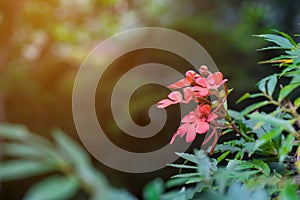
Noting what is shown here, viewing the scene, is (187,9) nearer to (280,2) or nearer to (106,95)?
(280,2)

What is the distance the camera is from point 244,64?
3.43 meters

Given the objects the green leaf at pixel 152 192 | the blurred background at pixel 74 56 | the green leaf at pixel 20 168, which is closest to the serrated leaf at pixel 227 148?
the green leaf at pixel 152 192

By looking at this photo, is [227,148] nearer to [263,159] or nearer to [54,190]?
[263,159]

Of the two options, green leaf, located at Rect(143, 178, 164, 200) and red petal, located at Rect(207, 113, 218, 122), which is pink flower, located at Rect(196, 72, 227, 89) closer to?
red petal, located at Rect(207, 113, 218, 122)

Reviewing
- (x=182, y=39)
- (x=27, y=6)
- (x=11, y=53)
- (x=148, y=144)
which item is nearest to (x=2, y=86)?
(x=11, y=53)

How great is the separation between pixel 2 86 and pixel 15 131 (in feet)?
8.15

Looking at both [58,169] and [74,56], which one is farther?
[74,56]

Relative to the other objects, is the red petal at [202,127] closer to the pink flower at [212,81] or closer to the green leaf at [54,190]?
the pink flower at [212,81]

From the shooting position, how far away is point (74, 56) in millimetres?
3330

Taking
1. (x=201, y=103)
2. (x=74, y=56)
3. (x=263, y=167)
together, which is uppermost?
(x=74, y=56)

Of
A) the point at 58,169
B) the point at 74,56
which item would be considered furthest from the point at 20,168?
the point at 74,56

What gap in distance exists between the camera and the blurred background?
9.21 ft

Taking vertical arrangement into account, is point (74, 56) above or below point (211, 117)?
above

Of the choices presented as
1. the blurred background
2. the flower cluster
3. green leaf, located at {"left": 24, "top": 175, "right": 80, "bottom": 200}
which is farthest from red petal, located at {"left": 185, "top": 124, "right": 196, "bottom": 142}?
the blurred background
